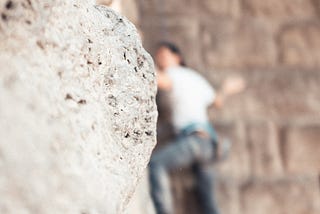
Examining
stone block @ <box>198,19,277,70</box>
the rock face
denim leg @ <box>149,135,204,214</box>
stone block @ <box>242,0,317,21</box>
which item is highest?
stone block @ <box>242,0,317,21</box>

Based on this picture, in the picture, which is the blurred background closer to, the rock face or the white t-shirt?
the white t-shirt

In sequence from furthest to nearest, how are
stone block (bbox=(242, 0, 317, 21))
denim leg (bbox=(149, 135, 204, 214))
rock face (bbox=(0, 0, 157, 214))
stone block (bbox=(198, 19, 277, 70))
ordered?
1. stone block (bbox=(242, 0, 317, 21))
2. stone block (bbox=(198, 19, 277, 70))
3. denim leg (bbox=(149, 135, 204, 214))
4. rock face (bbox=(0, 0, 157, 214))

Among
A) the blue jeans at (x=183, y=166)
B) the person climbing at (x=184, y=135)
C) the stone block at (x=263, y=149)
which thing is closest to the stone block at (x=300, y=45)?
the stone block at (x=263, y=149)

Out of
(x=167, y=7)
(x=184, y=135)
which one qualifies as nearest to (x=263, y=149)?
(x=184, y=135)

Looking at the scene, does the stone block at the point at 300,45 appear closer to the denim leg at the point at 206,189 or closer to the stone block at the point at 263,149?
the stone block at the point at 263,149

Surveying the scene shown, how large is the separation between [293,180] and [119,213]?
2623mm

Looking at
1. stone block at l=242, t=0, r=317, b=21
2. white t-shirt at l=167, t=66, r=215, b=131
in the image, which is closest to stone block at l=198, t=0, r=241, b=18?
stone block at l=242, t=0, r=317, b=21

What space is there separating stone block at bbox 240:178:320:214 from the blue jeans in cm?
19

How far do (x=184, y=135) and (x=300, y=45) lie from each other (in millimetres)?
769

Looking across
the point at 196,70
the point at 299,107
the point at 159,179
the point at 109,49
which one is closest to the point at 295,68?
the point at 299,107

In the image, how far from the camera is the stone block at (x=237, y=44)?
332 centimetres

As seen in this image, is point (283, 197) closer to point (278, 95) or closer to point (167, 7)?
point (278, 95)

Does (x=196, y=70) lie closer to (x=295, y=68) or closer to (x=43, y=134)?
(x=295, y=68)

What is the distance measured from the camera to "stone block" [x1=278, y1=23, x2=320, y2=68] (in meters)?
3.41
